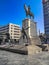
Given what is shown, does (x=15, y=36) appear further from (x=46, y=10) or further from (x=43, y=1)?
(x=43, y=1)

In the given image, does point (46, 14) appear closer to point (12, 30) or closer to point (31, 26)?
point (12, 30)

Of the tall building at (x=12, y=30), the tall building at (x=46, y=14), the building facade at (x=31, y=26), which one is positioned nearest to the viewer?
the building facade at (x=31, y=26)

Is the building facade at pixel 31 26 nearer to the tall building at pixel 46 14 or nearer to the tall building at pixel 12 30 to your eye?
the tall building at pixel 12 30

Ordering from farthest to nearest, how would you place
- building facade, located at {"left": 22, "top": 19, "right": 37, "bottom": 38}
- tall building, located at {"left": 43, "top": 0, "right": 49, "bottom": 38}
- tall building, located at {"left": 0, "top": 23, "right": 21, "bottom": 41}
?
tall building, located at {"left": 43, "top": 0, "right": 49, "bottom": 38}, tall building, located at {"left": 0, "top": 23, "right": 21, "bottom": 41}, building facade, located at {"left": 22, "top": 19, "right": 37, "bottom": 38}

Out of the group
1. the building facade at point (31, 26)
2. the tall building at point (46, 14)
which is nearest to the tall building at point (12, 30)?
the tall building at point (46, 14)

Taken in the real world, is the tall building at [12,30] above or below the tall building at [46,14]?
below

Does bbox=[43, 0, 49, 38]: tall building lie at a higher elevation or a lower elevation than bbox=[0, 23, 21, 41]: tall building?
higher

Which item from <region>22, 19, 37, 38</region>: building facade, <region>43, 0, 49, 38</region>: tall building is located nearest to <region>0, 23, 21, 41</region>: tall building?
<region>43, 0, 49, 38</region>: tall building

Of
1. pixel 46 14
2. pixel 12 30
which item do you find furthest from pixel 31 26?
pixel 46 14

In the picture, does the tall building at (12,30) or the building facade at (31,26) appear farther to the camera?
the tall building at (12,30)

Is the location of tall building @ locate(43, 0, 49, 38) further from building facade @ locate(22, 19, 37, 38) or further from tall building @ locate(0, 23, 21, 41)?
building facade @ locate(22, 19, 37, 38)

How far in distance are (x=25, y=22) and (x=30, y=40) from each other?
9520 mm

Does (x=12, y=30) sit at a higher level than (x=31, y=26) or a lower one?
higher

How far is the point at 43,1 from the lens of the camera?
110188 millimetres
